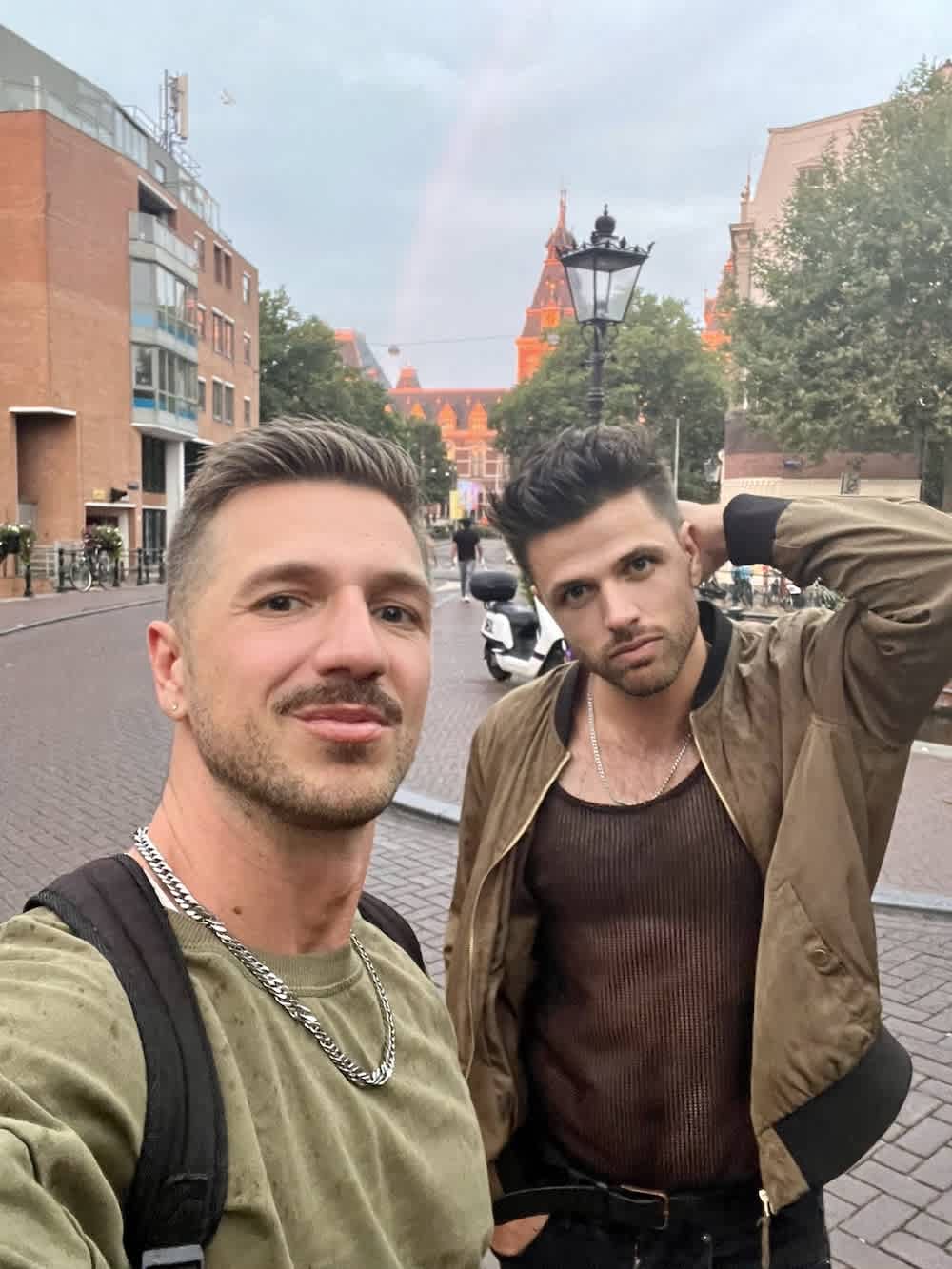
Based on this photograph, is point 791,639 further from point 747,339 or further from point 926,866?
point 747,339

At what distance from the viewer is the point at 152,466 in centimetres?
3866

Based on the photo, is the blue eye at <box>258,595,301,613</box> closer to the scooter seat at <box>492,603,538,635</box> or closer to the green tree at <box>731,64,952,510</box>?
the scooter seat at <box>492,603,538,635</box>

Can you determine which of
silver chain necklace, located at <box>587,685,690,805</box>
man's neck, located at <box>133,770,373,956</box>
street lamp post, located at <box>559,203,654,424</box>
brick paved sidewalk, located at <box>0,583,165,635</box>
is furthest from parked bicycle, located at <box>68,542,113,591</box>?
man's neck, located at <box>133,770,373,956</box>

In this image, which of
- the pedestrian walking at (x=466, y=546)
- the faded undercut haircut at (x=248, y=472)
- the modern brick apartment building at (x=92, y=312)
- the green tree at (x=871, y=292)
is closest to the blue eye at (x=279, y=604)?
the faded undercut haircut at (x=248, y=472)

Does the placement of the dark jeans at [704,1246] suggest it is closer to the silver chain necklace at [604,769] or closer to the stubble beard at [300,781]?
the silver chain necklace at [604,769]

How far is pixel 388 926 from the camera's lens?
1426 millimetres

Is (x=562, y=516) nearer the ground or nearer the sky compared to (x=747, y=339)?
nearer the ground

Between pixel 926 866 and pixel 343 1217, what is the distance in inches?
237

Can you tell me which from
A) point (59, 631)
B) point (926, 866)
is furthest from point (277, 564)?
point (59, 631)

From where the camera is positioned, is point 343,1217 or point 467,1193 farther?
point 467,1193

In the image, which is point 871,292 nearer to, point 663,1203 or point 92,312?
point 663,1203

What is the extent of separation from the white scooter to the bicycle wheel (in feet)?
61.0

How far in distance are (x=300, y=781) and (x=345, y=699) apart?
102 mm

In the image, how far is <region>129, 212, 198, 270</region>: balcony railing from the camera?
3506cm
